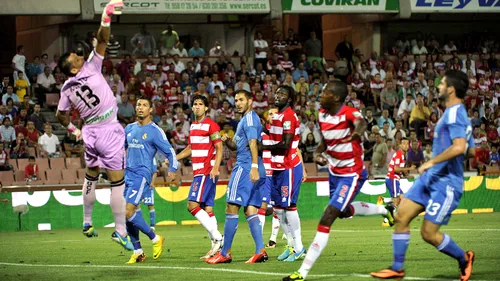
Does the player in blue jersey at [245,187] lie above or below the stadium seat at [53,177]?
above

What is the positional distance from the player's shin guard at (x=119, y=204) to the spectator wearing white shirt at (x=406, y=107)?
67.8ft

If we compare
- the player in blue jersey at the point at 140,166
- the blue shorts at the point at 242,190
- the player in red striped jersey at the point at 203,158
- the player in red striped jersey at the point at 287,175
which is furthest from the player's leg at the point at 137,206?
the player in red striped jersey at the point at 287,175

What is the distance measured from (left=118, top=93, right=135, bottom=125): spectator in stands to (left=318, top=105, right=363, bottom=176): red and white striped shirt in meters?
17.6

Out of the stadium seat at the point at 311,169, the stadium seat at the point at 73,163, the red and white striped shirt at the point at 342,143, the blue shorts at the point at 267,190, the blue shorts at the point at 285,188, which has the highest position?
the red and white striped shirt at the point at 342,143

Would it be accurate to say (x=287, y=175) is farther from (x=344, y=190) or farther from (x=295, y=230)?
(x=344, y=190)

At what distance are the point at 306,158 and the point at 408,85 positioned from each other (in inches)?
267

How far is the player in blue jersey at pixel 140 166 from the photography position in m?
13.7

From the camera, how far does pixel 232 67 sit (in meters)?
32.6

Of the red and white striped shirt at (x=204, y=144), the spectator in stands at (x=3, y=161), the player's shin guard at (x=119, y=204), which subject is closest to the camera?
the player's shin guard at (x=119, y=204)

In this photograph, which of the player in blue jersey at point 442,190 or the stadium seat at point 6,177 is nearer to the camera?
the player in blue jersey at point 442,190

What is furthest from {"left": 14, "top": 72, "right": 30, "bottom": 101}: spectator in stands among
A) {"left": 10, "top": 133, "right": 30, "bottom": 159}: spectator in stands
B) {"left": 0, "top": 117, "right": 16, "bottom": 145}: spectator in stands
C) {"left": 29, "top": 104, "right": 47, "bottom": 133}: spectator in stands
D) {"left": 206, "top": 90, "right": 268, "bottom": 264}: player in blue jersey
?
{"left": 206, "top": 90, "right": 268, "bottom": 264}: player in blue jersey

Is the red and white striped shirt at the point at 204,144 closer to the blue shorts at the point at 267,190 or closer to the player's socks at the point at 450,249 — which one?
the blue shorts at the point at 267,190

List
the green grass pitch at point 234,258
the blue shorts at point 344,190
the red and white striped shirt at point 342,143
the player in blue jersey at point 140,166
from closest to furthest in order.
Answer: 1. the blue shorts at point 344,190
2. the red and white striped shirt at point 342,143
3. the green grass pitch at point 234,258
4. the player in blue jersey at point 140,166

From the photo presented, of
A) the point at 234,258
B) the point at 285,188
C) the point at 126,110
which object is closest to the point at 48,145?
the point at 126,110
